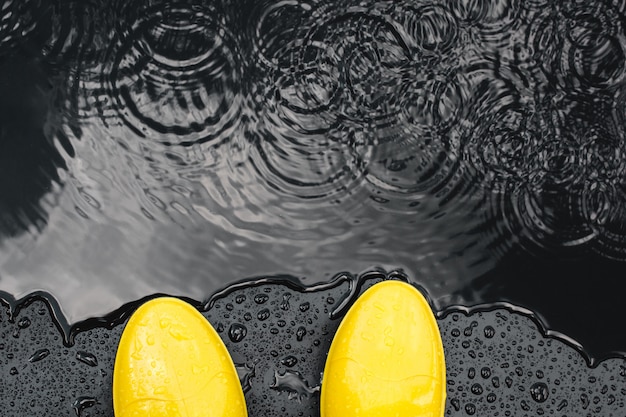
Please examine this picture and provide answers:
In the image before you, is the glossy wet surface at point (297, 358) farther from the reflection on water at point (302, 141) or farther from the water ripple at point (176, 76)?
the water ripple at point (176, 76)

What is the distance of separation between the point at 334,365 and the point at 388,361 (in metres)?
0.06

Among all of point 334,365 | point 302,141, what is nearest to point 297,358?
point 334,365

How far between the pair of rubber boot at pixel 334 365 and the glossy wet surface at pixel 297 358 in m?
0.04

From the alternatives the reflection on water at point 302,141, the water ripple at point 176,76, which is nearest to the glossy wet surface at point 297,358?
the reflection on water at point 302,141

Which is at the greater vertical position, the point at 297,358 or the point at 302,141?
the point at 302,141

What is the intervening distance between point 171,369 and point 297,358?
0.44 feet

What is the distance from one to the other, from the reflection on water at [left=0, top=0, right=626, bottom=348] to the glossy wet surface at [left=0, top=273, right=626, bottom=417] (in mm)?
27

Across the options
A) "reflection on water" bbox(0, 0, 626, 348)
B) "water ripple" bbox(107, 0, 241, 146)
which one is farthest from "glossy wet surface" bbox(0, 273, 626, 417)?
"water ripple" bbox(107, 0, 241, 146)

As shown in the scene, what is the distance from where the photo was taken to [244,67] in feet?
2.38

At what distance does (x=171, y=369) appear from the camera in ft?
2.06

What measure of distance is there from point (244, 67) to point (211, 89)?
43 millimetres

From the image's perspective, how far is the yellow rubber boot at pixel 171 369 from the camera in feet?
2.05

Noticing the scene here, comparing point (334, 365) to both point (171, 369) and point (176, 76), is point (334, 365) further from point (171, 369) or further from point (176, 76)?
point (176, 76)

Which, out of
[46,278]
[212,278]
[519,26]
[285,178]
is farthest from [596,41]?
[46,278]
